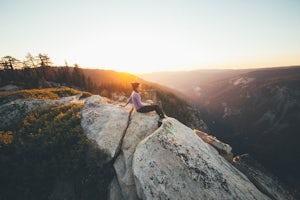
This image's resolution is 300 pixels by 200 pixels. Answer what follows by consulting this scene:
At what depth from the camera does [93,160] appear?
26.1ft

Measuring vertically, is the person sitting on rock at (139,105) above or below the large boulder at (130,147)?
above

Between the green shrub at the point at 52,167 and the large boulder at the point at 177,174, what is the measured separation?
2.49 metres

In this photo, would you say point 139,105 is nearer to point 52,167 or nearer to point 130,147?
point 130,147

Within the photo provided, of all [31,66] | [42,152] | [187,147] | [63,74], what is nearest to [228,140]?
[187,147]

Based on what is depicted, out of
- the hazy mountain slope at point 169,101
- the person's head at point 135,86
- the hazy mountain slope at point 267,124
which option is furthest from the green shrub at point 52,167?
the hazy mountain slope at point 267,124

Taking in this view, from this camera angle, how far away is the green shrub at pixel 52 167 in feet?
23.4

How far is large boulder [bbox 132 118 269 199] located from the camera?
605 centimetres

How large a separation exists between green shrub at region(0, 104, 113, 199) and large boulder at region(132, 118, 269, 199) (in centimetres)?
249

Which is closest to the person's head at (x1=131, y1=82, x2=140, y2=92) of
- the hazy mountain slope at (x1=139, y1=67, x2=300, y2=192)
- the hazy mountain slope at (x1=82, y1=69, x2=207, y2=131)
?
the hazy mountain slope at (x1=82, y1=69, x2=207, y2=131)

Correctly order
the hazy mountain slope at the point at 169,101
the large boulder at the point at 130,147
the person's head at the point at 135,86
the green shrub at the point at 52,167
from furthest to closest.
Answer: the hazy mountain slope at the point at 169,101 → the person's head at the point at 135,86 → the green shrub at the point at 52,167 → the large boulder at the point at 130,147

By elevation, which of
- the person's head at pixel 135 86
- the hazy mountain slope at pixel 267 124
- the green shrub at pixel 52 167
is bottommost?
the hazy mountain slope at pixel 267 124

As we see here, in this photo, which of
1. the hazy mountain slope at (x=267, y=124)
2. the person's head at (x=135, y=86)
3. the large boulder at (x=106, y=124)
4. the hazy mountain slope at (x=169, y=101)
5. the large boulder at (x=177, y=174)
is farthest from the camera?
the hazy mountain slope at (x=169, y=101)

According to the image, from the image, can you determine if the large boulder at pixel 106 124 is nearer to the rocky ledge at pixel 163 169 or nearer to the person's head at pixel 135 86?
the rocky ledge at pixel 163 169

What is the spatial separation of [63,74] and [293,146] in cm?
9087
